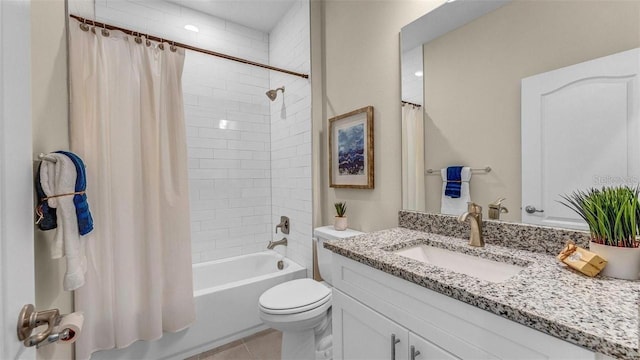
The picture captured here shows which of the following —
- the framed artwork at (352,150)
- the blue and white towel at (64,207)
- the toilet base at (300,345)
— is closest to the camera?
the blue and white towel at (64,207)

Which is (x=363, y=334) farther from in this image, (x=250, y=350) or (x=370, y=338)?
A: (x=250, y=350)

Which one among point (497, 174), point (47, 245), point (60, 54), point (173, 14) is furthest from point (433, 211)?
point (173, 14)

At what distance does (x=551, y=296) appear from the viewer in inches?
26.5

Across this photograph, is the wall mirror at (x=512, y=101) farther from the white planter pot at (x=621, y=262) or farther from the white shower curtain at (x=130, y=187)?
the white shower curtain at (x=130, y=187)

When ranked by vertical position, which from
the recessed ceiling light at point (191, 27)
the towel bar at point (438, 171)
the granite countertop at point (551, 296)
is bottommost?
the granite countertop at point (551, 296)

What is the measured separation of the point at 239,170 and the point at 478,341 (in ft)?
8.24

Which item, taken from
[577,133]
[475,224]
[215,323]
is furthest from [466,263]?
[215,323]

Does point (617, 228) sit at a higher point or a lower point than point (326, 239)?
higher

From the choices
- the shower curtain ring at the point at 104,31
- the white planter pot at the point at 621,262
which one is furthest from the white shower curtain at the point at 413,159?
the shower curtain ring at the point at 104,31

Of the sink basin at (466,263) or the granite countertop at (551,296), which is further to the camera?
the sink basin at (466,263)

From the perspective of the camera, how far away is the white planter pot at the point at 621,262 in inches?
29.9

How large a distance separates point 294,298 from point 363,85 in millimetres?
1470

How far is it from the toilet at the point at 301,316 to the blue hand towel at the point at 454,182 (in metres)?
0.77

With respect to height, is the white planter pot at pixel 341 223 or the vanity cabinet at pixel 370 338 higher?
the white planter pot at pixel 341 223
